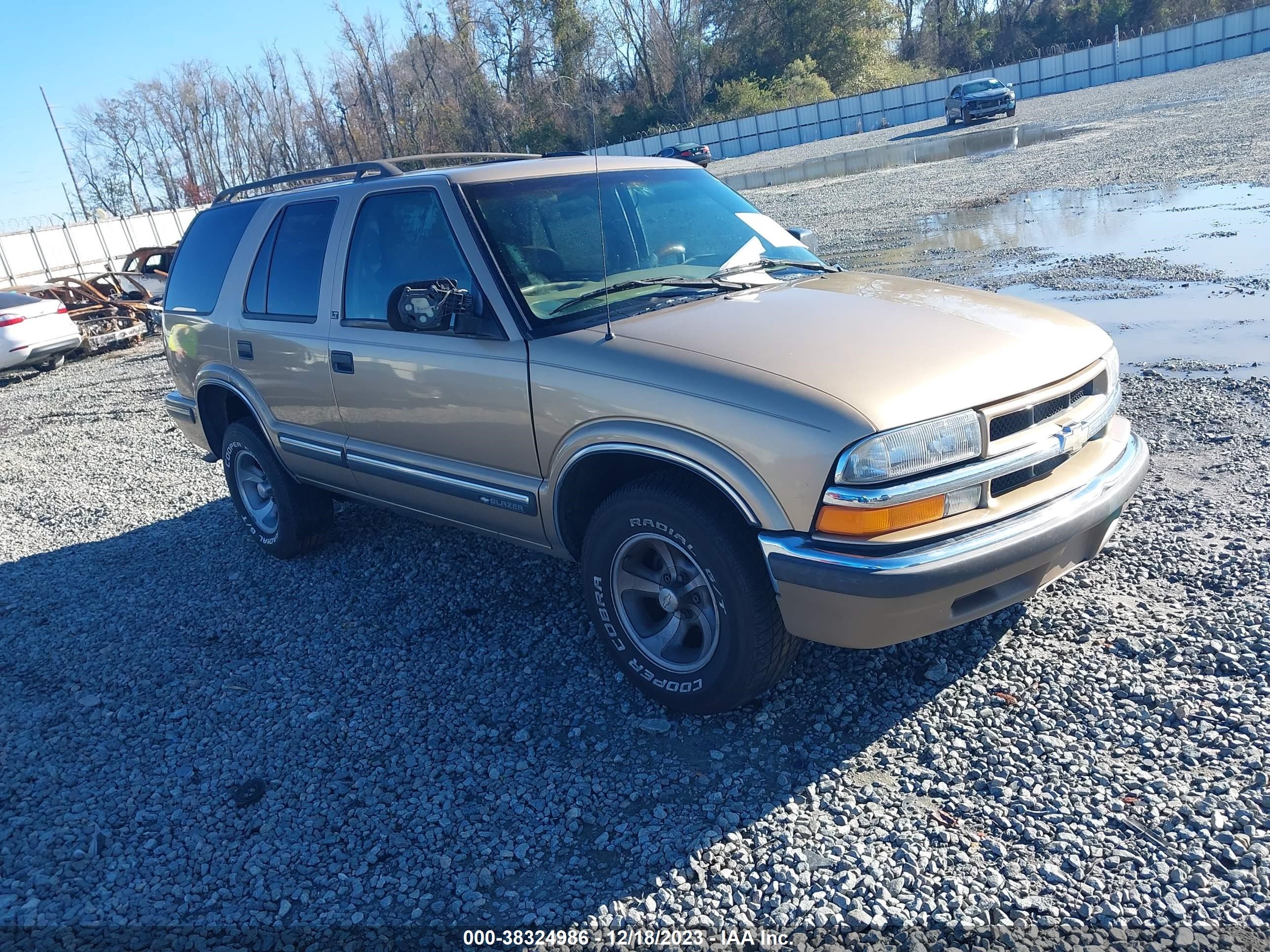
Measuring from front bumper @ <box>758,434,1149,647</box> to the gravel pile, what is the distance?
0.50m

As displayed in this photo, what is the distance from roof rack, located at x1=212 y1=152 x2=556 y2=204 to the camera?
4777mm

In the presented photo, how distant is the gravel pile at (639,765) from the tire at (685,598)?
0.21m

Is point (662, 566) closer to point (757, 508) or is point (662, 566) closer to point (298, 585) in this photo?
point (757, 508)

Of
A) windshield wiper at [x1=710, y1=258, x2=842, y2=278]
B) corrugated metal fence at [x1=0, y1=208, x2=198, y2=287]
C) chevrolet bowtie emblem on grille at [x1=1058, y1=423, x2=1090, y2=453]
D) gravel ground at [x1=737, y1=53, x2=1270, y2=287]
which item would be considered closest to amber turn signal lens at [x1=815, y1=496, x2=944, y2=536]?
chevrolet bowtie emblem on grille at [x1=1058, y1=423, x2=1090, y2=453]

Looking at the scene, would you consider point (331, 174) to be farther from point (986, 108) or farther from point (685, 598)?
point (986, 108)

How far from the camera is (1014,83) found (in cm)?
5244

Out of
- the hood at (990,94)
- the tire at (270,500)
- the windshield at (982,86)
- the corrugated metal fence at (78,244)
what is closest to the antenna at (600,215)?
the tire at (270,500)

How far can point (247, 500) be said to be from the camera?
19.5 ft

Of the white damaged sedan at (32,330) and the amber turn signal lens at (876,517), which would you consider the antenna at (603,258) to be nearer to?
the amber turn signal lens at (876,517)

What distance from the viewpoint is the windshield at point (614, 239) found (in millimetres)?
3904

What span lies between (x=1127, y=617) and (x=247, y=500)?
16.3ft

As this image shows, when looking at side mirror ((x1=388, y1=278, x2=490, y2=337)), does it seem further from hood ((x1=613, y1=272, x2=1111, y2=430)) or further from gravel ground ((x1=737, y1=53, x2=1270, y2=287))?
gravel ground ((x1=737, y1=53, x2=1270, y2=287))

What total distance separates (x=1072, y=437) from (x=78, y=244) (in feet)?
145

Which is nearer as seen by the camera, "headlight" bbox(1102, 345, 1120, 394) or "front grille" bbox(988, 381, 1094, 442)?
"front grille" bbox(988, 381, 1094, 442)
